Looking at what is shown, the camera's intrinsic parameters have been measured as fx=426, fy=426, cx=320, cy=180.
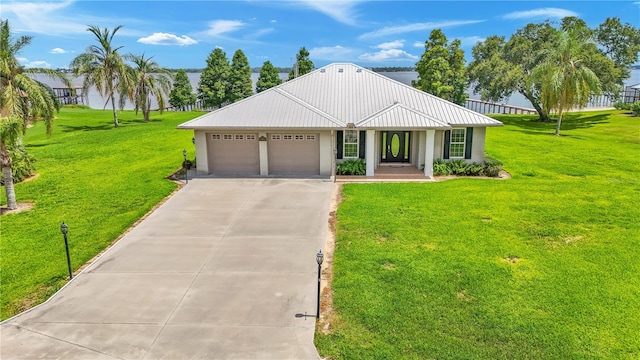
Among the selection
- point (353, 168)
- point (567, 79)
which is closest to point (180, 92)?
point (353, 168)

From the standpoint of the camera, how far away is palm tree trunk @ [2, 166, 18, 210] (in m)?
14.1

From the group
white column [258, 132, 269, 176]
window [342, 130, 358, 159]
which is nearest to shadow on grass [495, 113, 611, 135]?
window [342, 130, 358, 159]

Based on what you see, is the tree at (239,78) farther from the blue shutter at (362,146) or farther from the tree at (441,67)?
the blue shutter at (362,146)

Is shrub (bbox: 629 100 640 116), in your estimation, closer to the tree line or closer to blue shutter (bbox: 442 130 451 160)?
the tree line

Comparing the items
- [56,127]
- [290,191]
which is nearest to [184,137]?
[56,127]

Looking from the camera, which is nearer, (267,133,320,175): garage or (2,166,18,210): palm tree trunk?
(2,166,18,210): palm tree trunk

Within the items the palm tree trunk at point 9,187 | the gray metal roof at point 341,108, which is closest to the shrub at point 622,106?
the gray metal roof at point 341,108

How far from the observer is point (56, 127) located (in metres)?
34.5

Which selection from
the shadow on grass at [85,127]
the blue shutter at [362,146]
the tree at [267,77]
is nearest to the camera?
the blue shutter at [362,146]

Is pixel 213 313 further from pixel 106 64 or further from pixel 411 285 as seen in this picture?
pixel 106 64

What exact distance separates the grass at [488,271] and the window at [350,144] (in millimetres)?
2678

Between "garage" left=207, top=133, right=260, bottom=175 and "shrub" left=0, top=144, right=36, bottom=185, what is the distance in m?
8.01

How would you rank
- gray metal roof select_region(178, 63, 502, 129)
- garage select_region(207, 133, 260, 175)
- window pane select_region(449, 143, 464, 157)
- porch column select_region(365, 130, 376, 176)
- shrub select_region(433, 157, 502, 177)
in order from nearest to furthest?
gray metal roof select_region(178, 63, 502, 129) → porch column select_region(365, 130, 376, 176) → garage select_region(207, 133, 260, 175) → shrub select_region(433, 157, 502, 177) → window pane select_region(449, 143, 464, 157)

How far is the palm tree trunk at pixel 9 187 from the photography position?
14062 millimetres
